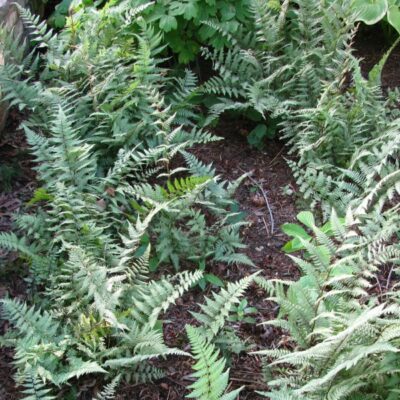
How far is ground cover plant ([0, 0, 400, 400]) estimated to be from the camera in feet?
9.41

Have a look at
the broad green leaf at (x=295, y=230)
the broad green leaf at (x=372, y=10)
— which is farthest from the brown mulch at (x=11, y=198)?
the broad green leaf at (x=372, y=10)

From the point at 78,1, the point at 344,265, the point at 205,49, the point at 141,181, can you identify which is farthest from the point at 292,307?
the point at 78,1

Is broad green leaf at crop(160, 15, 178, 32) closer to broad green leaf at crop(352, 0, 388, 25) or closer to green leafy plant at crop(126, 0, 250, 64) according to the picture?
green leafy plant at crop(126, 0, 250, 64)

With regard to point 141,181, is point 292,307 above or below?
below

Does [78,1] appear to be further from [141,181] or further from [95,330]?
[95,330]

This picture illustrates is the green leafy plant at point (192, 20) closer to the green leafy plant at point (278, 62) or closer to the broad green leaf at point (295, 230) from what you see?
the green leafy plant at point (278, 62)

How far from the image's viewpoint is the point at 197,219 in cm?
363

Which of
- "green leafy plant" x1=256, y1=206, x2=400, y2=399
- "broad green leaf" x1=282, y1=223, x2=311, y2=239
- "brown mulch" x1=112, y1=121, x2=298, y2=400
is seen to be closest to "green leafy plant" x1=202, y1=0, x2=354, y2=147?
"brown mulch" x1=112, y1=121, x2=298, y2=400

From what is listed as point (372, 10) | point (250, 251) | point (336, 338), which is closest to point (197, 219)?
point (250, 251)

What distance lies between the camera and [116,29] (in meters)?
4.25

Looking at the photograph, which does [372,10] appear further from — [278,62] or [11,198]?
[11,198]

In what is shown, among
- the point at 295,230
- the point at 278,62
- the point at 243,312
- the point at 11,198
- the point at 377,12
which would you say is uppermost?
the point at 377,12

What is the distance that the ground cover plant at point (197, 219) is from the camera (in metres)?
2.87

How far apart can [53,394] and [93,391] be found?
203 millimetres
